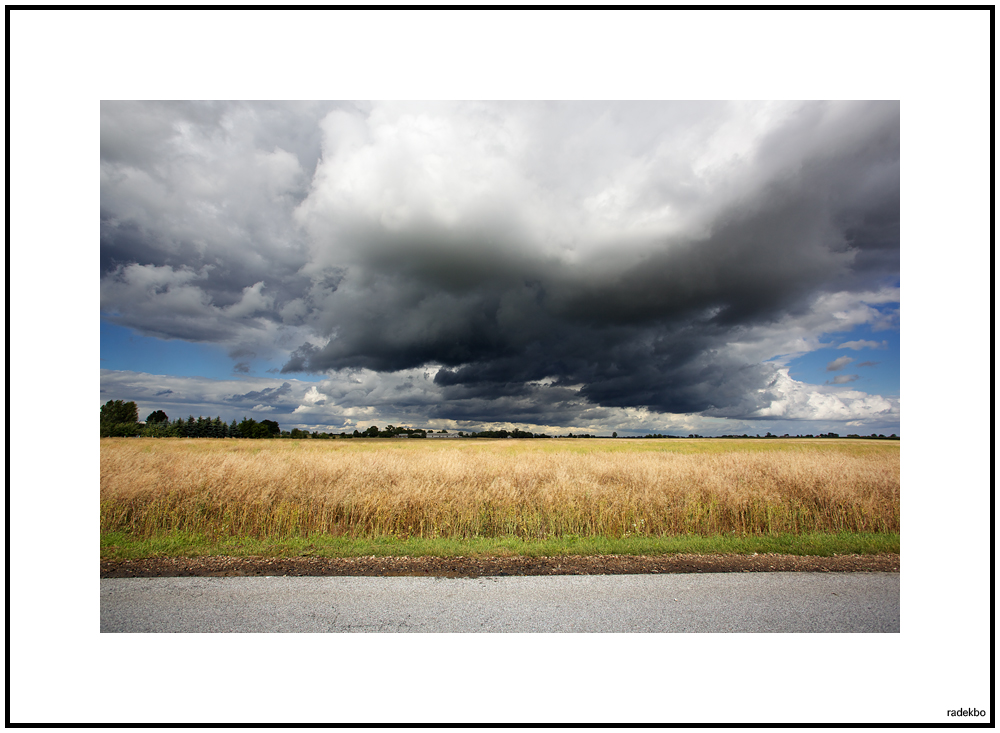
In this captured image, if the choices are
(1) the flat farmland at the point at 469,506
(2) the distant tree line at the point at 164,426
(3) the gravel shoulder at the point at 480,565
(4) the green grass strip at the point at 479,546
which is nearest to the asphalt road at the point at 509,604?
(3) the gravel shoulder at the point at 480,565

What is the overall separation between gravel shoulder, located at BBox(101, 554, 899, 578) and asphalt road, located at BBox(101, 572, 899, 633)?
41cm

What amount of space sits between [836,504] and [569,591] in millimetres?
11668

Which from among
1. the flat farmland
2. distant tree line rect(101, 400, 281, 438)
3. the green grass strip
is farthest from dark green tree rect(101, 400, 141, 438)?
the green grass strip

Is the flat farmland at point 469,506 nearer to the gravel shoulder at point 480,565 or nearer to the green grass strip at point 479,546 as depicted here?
the green grass strip at point 479,546

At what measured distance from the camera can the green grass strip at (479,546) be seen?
909cm

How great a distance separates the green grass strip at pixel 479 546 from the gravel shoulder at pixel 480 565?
0.30m

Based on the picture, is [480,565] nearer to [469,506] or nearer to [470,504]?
[469,506]

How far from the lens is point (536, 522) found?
37.9 ft

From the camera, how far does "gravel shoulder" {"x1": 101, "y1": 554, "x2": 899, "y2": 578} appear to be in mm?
7910

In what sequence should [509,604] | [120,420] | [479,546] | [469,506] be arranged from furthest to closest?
[120,420] < [469,506] < [479,546] < [509,604]

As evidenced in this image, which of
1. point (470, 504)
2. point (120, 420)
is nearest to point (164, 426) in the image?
point (120, 420)

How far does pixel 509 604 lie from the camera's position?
614 centimetres

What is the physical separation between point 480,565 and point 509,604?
Answer: 2.34 m
